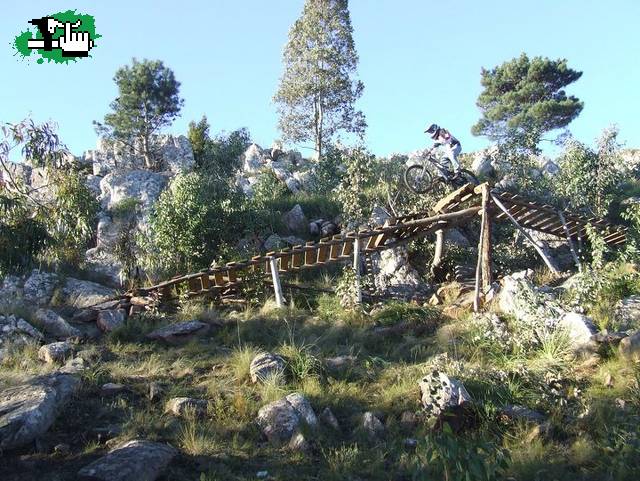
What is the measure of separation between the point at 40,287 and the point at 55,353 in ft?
19.3

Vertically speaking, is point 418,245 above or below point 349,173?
below

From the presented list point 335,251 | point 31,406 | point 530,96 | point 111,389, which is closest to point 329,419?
point 111,389

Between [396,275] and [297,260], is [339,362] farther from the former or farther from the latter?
[396,275]

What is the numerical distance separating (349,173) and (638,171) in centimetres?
1325

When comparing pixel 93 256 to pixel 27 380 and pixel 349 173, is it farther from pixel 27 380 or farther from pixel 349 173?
pixel 27 380

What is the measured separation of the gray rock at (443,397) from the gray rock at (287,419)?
1.45m

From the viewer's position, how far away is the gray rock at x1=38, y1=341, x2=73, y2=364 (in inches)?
387

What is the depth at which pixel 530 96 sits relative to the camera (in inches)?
1209

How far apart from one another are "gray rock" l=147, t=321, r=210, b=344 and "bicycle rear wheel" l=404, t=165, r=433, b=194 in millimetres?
6561

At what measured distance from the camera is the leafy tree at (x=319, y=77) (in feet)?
88.8

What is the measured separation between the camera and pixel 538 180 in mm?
20375

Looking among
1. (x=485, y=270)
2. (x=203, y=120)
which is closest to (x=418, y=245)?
(x=485, y=270)

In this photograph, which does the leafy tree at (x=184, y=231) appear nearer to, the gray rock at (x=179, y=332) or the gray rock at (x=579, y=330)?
the gray rock at (x=179, y=332)

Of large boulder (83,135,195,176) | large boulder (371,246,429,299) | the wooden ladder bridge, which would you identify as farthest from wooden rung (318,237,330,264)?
large boulder (83,135,195,176)
